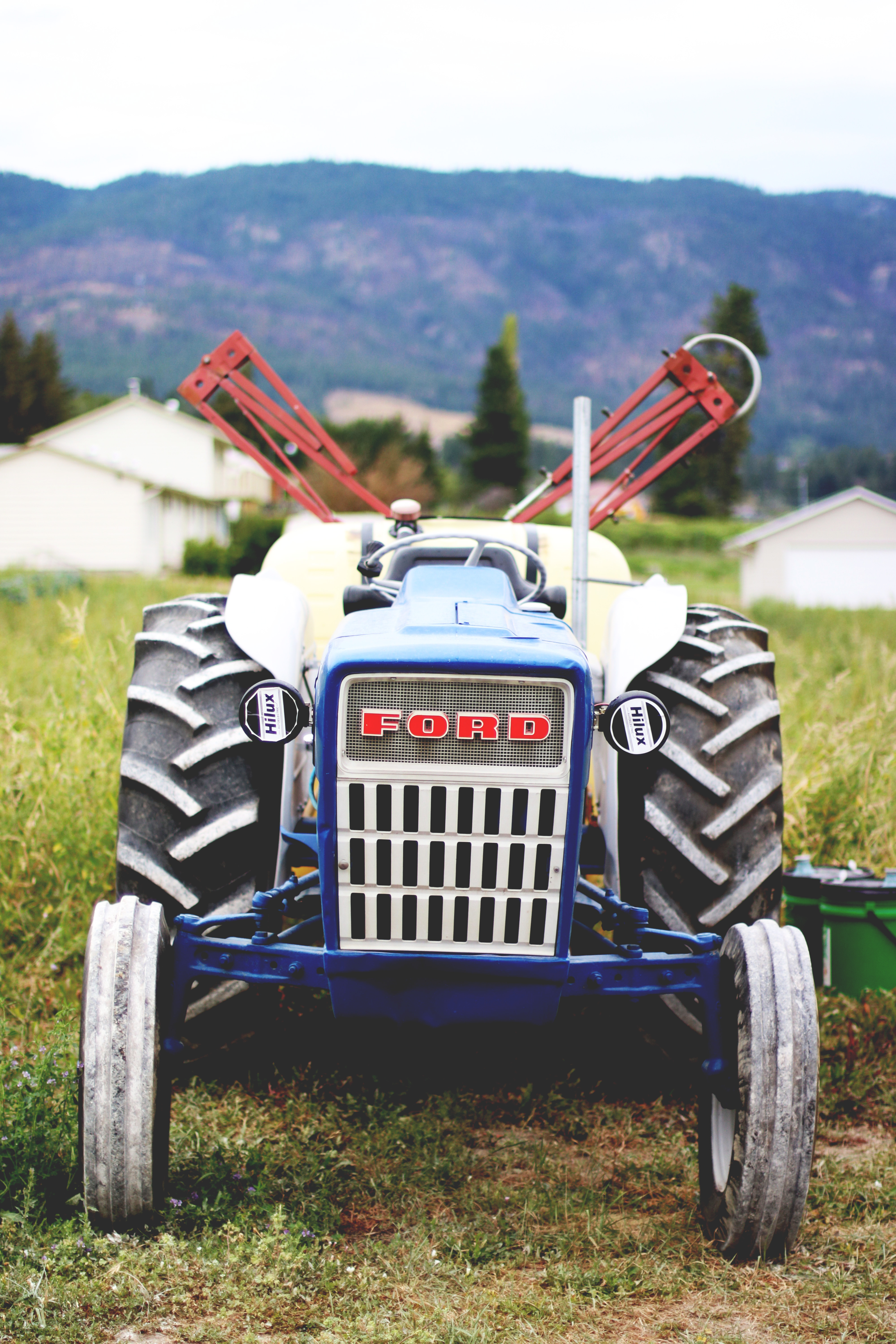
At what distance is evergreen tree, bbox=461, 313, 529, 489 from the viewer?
8725 centimetres

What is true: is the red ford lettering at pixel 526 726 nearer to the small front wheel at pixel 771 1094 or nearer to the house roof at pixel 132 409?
the small front wheel at pixel 771 1094

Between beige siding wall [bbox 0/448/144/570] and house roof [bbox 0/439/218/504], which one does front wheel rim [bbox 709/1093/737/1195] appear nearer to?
beige siding wall [bbox 0/448/144/570]

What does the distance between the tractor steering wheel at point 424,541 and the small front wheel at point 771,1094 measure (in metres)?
1.21

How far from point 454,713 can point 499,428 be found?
8686cm

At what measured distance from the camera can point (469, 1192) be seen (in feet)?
11.2

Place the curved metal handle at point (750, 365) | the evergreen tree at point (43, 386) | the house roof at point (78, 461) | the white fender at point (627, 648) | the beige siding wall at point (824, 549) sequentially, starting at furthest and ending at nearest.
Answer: the evergreen tree at point (43, 386) → the house roof at point (78, 461) → the beige siding wall at point (824, 549) → the curved metal handle at point (750, 365) → the white fender at point (627, 648)

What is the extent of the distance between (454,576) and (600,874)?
1222 mm

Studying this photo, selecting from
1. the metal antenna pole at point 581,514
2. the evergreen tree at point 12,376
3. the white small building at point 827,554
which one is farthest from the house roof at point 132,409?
the metal antenna pole at point 581,514

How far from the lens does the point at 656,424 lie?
5.60m

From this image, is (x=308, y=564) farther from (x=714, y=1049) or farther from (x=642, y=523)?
(x=642, y=523)

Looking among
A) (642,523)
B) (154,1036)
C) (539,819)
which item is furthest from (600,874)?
(642,523)

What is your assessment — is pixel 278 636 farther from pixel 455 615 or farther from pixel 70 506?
pixel 70 506

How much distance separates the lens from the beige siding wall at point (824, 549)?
32.6 m

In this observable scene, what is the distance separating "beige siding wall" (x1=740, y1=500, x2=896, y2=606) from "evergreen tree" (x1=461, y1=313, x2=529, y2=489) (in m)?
45.5
